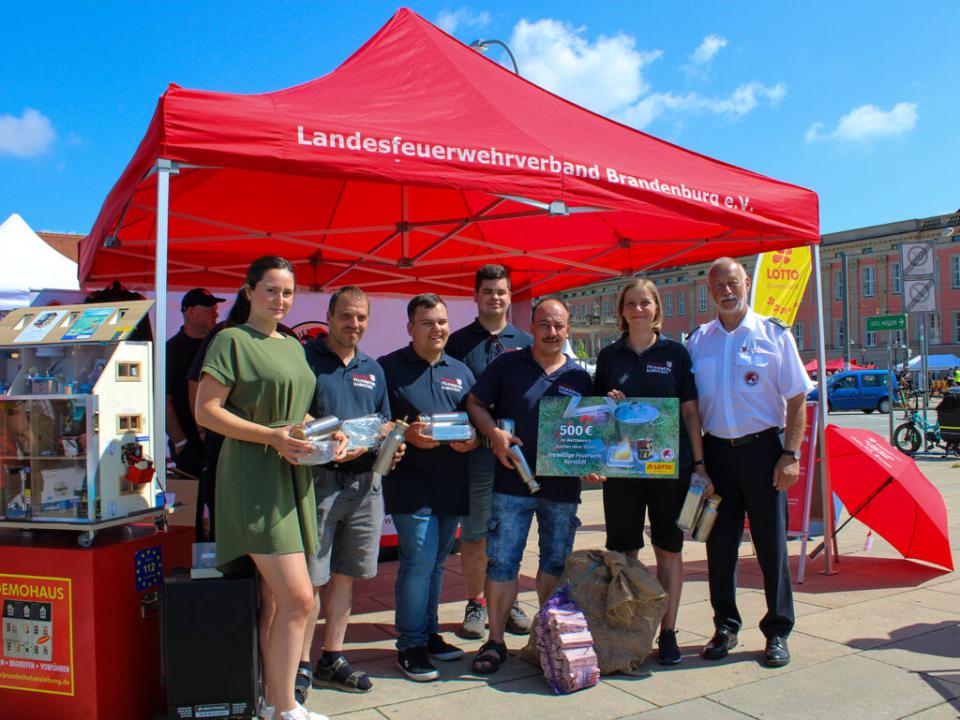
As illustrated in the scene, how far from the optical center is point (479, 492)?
434 centimetres

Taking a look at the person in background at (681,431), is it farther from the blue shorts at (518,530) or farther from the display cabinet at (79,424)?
the display cabinet at (79,424)

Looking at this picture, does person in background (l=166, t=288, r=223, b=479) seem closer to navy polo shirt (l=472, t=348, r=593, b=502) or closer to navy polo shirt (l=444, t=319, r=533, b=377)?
navy polo shirt (l=444, t=319, r=533, b=377)

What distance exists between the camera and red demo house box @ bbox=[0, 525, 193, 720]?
2.99m

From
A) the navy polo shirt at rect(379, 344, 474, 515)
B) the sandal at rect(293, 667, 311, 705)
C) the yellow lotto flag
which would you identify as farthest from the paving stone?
the yellow lotto flag

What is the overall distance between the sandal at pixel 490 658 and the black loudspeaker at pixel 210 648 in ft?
3.81

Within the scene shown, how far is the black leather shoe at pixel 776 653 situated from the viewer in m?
3.89

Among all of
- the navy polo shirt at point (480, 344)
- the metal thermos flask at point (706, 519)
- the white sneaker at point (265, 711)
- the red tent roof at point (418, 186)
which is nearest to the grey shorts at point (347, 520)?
the white sneaker at point (265, 711)

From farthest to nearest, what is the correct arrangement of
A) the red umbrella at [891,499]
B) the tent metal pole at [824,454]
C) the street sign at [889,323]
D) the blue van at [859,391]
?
the blue van at [859,391], the street sign at [889,323], the red umbrella at [891,499], the tent metal pole at [824,454]

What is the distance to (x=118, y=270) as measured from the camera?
6.54 meters

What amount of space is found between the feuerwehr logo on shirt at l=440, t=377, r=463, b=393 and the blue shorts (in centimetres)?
58

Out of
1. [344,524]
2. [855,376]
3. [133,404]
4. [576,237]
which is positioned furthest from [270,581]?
[855,376]

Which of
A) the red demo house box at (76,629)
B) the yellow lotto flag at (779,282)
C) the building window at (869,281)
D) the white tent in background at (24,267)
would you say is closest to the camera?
the red demo house box at (76,629)

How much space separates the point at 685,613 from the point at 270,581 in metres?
2.90

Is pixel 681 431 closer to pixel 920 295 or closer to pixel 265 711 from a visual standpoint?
pixel 265 711
